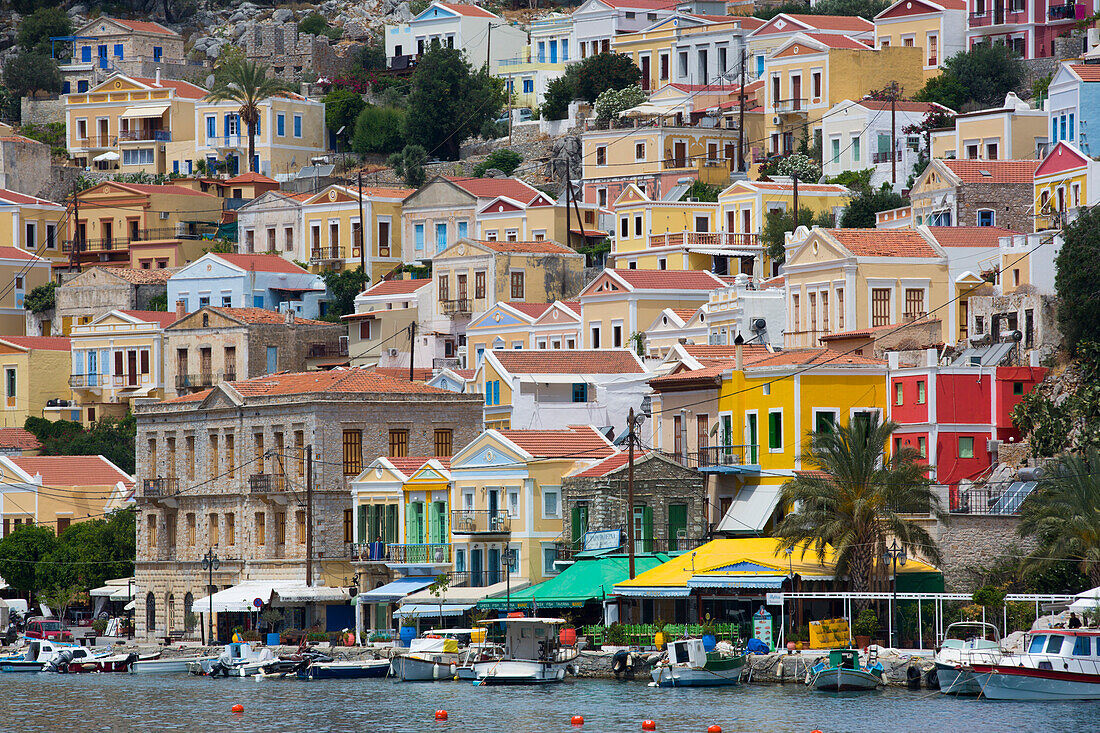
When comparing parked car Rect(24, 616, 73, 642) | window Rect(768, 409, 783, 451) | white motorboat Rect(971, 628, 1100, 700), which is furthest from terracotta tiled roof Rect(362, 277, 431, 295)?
white motorboat Rect(971, 628, 1100, 700)

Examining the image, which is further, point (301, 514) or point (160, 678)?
point (301, 514)

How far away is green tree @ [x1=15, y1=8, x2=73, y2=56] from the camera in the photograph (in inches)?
7077

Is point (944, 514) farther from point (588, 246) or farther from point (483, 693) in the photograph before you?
point (588, 246)

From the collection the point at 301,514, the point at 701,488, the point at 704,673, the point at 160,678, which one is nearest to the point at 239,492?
the point at 301,514

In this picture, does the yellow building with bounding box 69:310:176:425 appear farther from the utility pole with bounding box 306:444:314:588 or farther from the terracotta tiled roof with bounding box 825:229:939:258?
the terracotta tiled roof with bounding box 825:229:939:258

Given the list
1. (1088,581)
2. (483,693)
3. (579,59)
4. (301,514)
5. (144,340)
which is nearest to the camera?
(1088,581)

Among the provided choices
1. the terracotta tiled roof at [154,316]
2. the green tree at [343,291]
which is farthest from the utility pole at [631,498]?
the green tree at [343,291]

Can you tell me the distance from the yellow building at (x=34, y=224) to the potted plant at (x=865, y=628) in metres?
87.9

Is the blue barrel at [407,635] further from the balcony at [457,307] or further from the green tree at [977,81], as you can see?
the green tree at [977,81]

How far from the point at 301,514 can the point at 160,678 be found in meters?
11.2

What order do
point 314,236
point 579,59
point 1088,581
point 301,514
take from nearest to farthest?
point 1088,581 → point 301,514 → point 314,236 → point 579,59

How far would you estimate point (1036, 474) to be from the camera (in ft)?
220

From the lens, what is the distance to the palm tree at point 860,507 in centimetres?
6600

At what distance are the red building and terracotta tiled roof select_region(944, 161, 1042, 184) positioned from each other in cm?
2076
